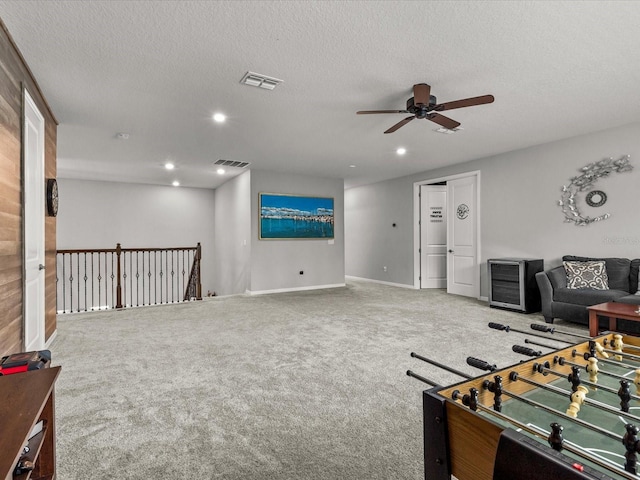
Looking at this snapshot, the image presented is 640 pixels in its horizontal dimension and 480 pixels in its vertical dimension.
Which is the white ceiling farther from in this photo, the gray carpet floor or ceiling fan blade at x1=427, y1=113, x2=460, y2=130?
the gray carpet floor

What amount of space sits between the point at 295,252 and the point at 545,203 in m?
4.60

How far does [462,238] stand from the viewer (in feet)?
21.8

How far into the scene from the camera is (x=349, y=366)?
9.61 ft

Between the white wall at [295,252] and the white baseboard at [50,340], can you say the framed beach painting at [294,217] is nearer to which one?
the white wall at [295,252]

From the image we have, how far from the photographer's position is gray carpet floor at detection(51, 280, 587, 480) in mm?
1707

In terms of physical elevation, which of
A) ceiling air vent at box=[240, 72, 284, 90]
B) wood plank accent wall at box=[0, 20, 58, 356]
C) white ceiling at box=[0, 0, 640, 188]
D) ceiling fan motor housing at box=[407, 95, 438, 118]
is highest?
white ceiling at box=[0, 0, 640, 188]

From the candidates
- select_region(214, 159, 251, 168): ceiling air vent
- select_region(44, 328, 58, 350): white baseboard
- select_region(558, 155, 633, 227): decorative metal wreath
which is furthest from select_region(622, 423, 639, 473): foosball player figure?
select_region(214, 159, 251, 168): ceiling air vent

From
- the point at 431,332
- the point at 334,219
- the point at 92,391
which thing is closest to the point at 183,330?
the point at 92,391

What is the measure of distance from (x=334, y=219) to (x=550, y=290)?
4511mm

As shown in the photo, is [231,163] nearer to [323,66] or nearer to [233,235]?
[233,235]

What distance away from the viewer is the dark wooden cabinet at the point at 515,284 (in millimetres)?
5035

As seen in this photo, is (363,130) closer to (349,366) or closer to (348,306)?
(348,306)

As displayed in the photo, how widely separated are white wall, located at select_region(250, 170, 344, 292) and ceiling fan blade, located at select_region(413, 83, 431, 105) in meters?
4.39

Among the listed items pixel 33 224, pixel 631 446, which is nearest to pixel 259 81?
pixel 33 224
